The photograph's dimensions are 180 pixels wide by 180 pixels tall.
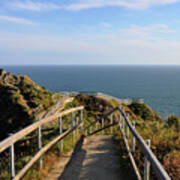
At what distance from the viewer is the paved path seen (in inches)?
216

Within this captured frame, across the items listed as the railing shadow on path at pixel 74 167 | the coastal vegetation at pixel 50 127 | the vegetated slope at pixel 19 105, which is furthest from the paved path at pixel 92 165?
the vegetated slope at pixel 19 105

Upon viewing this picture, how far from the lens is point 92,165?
6180 millimetres

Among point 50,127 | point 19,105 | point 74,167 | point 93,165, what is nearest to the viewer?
point 74,167

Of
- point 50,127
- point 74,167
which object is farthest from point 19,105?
point 74,167

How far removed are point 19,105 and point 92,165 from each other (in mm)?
8280

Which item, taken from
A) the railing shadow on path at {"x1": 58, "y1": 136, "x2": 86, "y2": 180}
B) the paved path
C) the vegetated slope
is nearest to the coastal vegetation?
the vegetated slope

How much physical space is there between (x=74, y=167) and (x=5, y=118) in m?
7.88

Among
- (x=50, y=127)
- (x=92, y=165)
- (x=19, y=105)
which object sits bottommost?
(x=50, y=127)

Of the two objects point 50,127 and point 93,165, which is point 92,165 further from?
point 50,127

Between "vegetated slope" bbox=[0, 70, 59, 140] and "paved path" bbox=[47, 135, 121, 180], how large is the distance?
218 inches

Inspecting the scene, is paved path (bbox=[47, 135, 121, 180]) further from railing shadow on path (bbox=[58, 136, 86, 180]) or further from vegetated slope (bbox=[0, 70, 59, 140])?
vegetated slope (bbox=[0, 70, 59, 140])

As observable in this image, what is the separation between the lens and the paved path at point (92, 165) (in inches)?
216

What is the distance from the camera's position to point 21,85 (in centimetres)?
1645

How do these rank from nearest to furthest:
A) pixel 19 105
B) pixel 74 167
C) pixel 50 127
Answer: pixel 74 167
pixel 50 127
pixel 19 105
